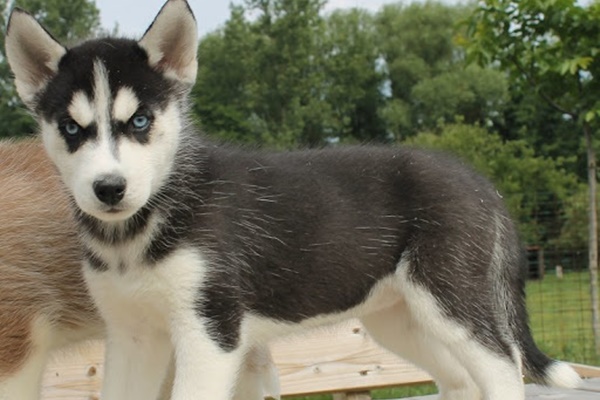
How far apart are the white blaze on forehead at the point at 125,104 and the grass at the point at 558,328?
232 centimetres

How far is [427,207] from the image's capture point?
2447 millimetres

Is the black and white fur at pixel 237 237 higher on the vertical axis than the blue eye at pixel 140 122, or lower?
lower

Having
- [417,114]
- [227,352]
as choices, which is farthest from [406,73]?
[227,352]

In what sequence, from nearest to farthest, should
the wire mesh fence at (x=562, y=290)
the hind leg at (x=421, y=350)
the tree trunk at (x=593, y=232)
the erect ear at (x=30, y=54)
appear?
the erect ear at (x=30, y=54)
the hind leg at (x=421, y=350)
the tree trunk at (x=593, y=232)
the wire mesh fence at (x=562, y=290)

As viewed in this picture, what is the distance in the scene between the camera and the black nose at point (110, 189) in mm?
1808

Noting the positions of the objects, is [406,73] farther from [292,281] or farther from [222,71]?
[292,281]

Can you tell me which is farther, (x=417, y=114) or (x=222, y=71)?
(x=417, y=114)

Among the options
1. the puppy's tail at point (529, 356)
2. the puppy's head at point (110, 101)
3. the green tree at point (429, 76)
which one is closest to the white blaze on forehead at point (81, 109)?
the puppy's head at point (110, 101)

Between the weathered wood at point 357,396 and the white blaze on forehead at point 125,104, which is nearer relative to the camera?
→ the white blaze on forehead at point 125,104

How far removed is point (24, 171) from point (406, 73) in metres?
24.5

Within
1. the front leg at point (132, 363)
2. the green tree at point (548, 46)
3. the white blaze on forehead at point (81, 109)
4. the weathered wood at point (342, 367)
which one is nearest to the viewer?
the white blaze on forehead at point (81, 109)

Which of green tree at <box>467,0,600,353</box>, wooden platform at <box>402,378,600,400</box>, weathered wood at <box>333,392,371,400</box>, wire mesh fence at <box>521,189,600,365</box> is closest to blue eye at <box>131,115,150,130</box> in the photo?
wooden platform at <box>402,378,600,400</box>

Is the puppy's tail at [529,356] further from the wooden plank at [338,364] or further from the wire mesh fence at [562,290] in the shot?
the wire mesh fence at [562,290]

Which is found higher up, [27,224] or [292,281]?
[27,224]
